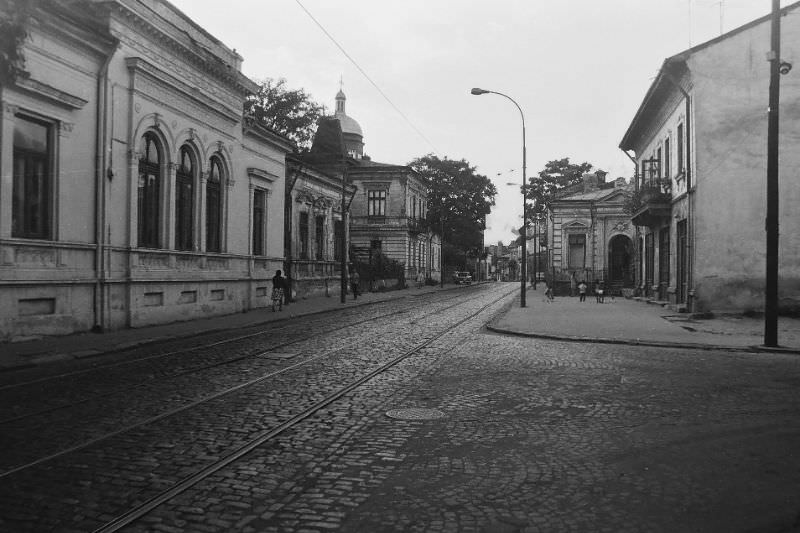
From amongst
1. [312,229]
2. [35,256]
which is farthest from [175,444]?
[312,229]

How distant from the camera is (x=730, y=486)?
15.3 feet

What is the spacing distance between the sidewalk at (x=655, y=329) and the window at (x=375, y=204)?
3563cm

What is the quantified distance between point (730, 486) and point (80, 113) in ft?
50.9

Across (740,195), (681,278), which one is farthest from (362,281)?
(740,195)

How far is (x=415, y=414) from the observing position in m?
6.97

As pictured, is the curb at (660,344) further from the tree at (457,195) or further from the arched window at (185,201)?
the tree at (457,195)

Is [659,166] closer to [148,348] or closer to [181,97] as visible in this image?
[181,97]

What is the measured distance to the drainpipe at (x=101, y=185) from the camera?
1600cm

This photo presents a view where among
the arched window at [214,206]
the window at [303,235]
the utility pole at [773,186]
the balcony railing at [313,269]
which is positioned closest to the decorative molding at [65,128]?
the arched window at [214,206]

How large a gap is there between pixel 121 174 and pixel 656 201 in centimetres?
1958

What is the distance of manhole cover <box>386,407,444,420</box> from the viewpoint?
6.82 m

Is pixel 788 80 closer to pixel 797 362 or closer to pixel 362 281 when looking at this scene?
pixel 797 362

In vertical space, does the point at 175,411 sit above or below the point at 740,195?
below

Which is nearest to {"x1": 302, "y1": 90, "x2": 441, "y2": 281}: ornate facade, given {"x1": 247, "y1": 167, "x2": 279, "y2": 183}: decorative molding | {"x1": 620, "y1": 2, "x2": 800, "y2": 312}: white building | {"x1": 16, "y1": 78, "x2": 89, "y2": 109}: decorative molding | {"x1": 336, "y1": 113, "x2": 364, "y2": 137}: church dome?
{"x1": 336, "y1": 113, "x2": 364, "y2": 137}: church dome
